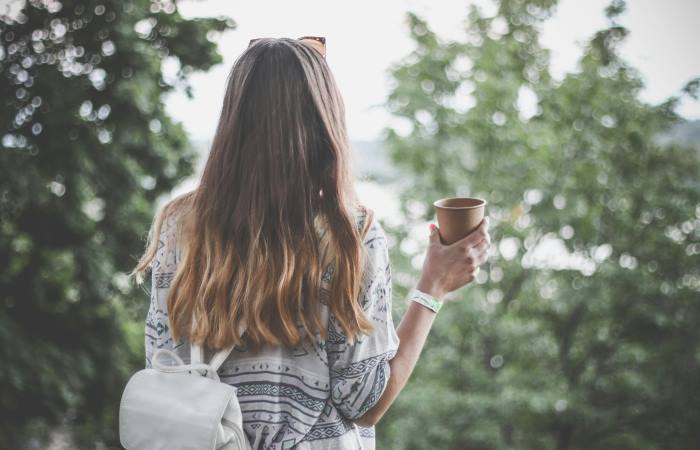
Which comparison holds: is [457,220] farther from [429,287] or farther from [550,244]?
[550,244]

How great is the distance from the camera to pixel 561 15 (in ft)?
19.1

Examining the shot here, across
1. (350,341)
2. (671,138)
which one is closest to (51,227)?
(350,341)

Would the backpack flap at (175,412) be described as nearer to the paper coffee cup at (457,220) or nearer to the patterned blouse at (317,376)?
the patterned blouse at (317,376)

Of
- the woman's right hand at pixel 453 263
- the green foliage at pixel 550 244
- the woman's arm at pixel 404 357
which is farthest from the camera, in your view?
the green foliage at pixel 550 244

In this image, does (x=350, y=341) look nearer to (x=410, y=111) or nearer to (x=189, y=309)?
(x=189, y=309)

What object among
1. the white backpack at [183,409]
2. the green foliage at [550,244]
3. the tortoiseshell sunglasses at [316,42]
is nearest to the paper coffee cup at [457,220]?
the tortoiseshell sunglasses at [316,42]

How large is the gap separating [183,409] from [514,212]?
5.09 m

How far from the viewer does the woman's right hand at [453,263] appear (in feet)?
4.38

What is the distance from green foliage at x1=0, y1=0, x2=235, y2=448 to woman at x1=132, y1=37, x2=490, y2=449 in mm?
2954

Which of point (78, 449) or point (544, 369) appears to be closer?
point (78, 449)

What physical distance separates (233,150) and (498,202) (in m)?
4.97

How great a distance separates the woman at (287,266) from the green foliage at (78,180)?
9.69ft

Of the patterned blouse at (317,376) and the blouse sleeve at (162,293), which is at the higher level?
the blouse sleeve at (162,293)

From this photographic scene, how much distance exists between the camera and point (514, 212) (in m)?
5.86
